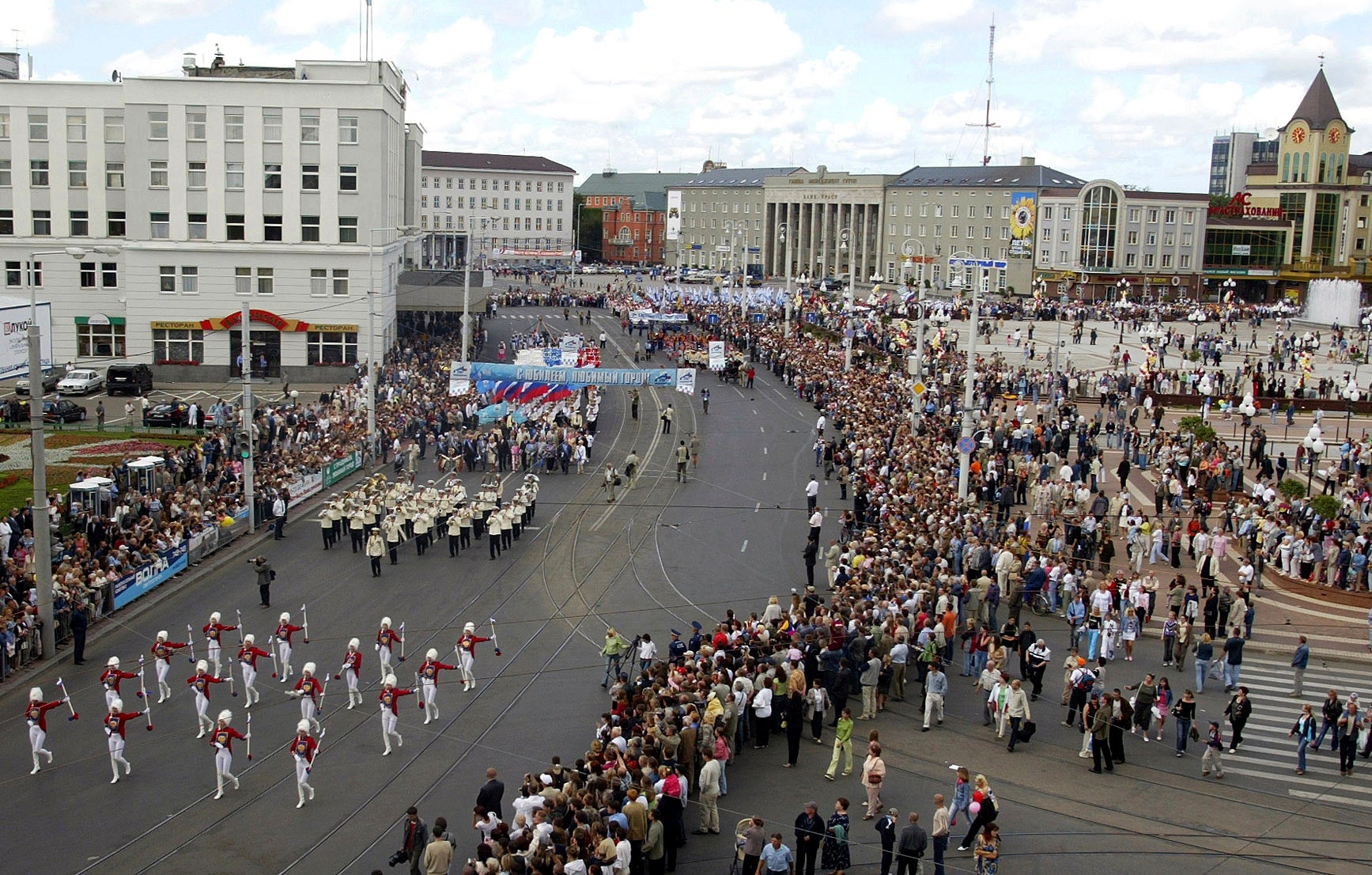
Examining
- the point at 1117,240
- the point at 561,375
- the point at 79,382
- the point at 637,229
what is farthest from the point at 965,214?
the point at 79,382

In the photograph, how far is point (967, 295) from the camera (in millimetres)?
109750

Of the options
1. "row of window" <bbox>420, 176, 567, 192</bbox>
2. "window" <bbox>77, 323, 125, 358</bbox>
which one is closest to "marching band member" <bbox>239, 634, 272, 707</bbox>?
"window" <bbox>77, 323, 125, 358</bbox>

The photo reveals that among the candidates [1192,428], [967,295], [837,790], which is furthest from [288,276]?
[967,295]

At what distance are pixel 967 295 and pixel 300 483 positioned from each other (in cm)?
8130

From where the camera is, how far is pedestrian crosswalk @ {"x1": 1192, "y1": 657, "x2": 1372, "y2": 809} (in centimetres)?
1886

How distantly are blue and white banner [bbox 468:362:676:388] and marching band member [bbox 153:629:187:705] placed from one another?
23543 mm

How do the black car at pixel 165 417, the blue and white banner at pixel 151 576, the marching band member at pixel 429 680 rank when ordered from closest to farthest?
the marching band member at pixel 429 680 < the blue and white banner at pixel 151 576 < the black car at pixel 165 417

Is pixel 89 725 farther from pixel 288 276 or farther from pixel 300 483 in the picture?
pixel 288 276

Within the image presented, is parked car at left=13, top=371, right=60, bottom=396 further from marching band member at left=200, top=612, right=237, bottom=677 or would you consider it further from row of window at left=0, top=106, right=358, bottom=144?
marching band member at left=200, top=612, right=237, bottom=677

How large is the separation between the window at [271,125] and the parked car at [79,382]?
13393 mm

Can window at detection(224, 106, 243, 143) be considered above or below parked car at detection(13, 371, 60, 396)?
above

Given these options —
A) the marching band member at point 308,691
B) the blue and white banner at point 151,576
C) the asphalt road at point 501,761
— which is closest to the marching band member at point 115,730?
the asphalt road at point 501,761

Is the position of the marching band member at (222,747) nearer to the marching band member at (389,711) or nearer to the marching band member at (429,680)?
the marching band member at (389,711)

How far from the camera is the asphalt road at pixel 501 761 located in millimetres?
16547
